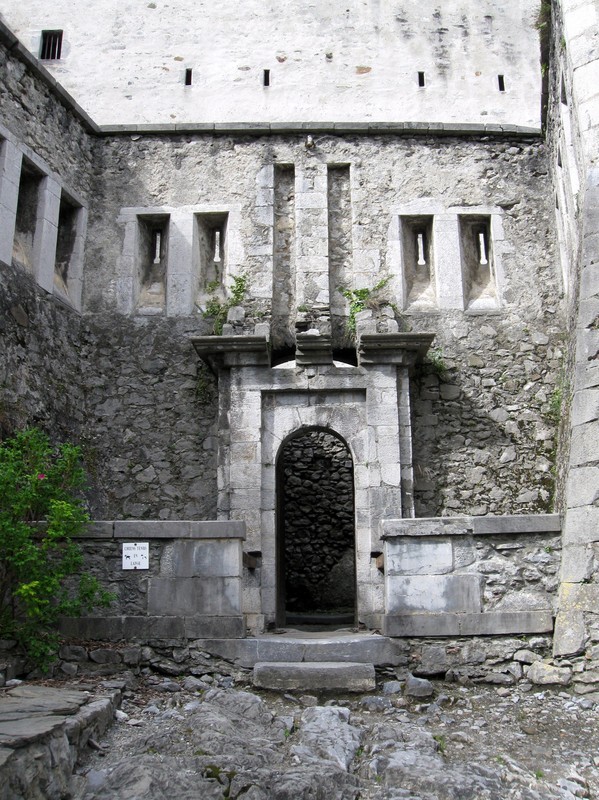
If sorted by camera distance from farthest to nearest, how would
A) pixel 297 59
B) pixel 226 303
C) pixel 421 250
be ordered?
pixel 297 59, pixel 421 250, pixel 226 303

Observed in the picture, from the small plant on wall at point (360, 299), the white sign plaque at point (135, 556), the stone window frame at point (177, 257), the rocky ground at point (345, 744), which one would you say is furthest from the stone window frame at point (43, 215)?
the rocky ground at point (345, 744)

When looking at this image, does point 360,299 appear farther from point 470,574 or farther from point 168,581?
point 168,581

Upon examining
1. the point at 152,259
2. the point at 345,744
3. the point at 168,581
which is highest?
Result: the point at 152,259

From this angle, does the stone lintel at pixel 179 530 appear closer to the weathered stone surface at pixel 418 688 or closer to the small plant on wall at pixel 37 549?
the small plant on wall at pixel 37 549

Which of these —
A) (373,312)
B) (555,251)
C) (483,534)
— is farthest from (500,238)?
(483,534)

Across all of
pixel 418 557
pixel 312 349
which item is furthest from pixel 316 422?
pixel 418 557

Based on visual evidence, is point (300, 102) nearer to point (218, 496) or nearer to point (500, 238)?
point (500, 238)

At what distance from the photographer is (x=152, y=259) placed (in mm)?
10273

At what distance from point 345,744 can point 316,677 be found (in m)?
1.23

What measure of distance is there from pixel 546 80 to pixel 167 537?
7.27 metres

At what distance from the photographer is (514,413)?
30.5 feet

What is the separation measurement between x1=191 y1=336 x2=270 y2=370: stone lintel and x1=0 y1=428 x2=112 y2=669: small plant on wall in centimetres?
280

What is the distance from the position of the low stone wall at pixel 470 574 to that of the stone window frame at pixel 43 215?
16.4ft

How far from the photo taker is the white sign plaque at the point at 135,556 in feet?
21.4
